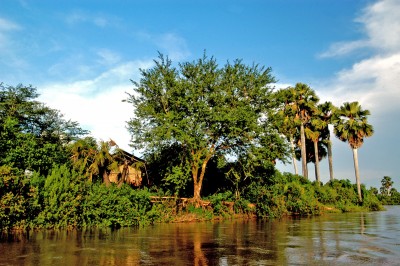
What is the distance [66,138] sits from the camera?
132ft

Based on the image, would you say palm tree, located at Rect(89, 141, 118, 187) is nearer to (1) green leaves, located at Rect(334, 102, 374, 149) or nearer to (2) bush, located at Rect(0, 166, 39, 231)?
(2) bush, located at Rect(0, 166, 39, 231)

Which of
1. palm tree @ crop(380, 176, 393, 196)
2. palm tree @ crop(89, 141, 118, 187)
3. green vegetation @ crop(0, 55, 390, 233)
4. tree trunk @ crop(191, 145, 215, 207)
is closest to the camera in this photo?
green vegetation @ crop(0, 55, 390, 233)

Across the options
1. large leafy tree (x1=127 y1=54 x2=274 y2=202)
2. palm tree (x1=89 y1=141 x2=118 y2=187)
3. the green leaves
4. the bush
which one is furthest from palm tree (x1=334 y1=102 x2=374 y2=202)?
the bush

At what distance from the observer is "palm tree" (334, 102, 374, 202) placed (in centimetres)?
4884

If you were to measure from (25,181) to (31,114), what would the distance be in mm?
21799

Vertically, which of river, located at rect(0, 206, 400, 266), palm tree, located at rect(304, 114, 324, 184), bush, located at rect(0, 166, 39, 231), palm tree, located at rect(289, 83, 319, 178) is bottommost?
river, located at rect(0, 206, 400, 266)

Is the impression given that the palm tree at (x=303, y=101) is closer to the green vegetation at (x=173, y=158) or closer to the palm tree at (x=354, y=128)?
the palm tree at (x=354, y=128)

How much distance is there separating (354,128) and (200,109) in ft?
93.7

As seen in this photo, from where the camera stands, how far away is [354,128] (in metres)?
48.6

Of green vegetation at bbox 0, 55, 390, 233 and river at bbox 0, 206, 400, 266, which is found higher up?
green vegetation at bbox 0, 55, 390, 233

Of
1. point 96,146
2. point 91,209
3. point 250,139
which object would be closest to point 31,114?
point 96,146

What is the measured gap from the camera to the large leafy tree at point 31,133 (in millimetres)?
21391

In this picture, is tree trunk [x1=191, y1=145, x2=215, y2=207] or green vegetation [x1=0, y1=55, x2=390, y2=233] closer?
green vegetation [x1=0, y1=55, x2=390, y2=233]

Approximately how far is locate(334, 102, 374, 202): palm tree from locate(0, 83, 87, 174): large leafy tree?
110 feet
